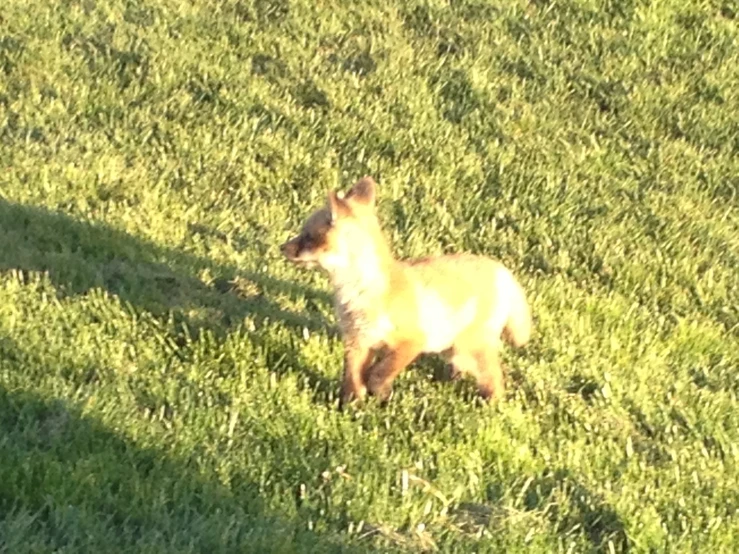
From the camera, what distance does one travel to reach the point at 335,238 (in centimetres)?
508

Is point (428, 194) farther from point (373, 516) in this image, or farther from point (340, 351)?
point (373, 516)

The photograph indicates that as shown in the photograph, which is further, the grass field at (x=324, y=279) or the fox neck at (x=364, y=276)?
the fox neck at (x=364, y=276)

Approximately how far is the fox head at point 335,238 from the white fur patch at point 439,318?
0.36 metres

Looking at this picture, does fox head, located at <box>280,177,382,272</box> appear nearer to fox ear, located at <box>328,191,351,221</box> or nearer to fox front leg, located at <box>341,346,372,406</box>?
fox ear, located at <box>328,191,351,221</box>

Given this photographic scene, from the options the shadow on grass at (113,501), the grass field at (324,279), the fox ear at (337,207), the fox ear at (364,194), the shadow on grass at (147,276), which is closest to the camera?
the shadow on grass at (113,501)

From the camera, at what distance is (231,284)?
6555 mm

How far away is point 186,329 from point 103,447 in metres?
1.25

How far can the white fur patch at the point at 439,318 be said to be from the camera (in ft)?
17.5

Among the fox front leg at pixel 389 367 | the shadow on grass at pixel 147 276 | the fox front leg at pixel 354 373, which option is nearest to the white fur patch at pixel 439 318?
the fox front leg at pixel 389 367

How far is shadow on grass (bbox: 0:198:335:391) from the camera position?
6.05 meters

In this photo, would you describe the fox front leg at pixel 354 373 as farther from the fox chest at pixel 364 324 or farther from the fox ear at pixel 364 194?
the fox ear at pixel 364 194

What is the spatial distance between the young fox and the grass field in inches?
7.8

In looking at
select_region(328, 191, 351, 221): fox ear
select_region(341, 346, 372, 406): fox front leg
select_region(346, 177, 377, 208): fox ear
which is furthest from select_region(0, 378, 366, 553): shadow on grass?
select_region(346, 177, 377, 208): fox ear

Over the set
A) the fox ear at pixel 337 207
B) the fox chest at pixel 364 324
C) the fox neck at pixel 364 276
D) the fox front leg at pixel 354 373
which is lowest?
the fox front leg at pixel 354 373
